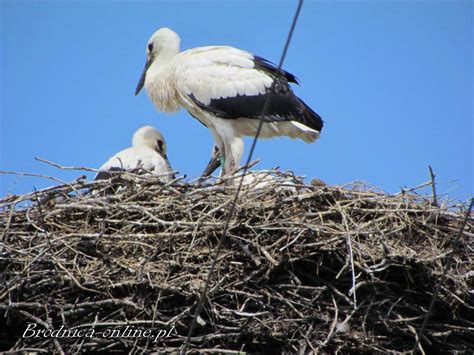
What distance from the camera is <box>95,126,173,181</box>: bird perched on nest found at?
8.02m

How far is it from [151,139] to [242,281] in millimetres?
2746

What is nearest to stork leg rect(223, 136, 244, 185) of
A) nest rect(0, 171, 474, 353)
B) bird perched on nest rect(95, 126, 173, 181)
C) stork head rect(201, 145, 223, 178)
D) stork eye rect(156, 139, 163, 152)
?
stork head rect(201, 145, 223, 178)

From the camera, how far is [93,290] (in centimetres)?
631

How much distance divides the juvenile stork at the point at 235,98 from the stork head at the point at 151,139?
37 cm

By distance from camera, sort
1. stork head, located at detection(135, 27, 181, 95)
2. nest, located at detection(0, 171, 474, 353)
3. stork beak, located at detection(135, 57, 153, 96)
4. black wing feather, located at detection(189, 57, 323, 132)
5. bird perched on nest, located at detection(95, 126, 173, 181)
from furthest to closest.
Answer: stork beak, located at detection(135, 57, 153, 96), stork head, located at detection(135, 27, 181, 95), black wing feather, located at detection(189, 57, 323, 132), bird perched on nest, located at detection(95, 126, 173, 181), nest, located at detection(0, 171, 474, 353)

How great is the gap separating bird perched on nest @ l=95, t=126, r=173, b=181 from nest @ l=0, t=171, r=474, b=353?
1.21 metres

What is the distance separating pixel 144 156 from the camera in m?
8.25

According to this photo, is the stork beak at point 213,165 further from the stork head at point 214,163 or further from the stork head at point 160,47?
the stork head at point 160,47

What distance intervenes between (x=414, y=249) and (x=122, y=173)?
193 centimetres


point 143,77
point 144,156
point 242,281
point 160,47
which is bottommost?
point 242,281

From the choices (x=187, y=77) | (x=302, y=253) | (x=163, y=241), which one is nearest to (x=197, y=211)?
(x=163, y=241)

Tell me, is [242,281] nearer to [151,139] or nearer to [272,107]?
[272,107]

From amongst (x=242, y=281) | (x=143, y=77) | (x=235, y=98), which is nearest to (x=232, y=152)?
(x=235, y=98)

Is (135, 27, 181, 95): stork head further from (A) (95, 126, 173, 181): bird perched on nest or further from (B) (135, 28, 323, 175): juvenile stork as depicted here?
(A) (95, 126, 173, 181): bird perched on nest
